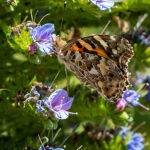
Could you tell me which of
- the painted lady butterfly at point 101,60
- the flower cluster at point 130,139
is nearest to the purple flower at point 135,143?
the flower cluster at point 130,139

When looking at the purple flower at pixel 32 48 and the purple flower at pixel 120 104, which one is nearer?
the purple flower at pixel 32 48

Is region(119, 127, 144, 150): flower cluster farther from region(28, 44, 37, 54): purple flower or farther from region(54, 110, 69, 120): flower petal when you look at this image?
region(28, 44, 37, 54): purple flower

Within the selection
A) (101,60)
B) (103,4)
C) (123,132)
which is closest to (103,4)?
(103,4)

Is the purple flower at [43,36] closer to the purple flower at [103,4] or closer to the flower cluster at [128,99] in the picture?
the purple flower at [103,4]

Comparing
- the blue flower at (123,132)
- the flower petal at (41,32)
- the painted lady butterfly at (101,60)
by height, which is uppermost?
the flower petal at (41,32)

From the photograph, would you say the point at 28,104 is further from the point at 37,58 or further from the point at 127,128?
the point at 127,128

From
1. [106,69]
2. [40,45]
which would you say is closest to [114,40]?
[106,69]

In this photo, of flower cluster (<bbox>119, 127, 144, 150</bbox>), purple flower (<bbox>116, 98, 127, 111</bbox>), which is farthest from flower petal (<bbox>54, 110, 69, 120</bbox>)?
flower cluster (<bbox>119, 127, 144, 150</bbox>)
